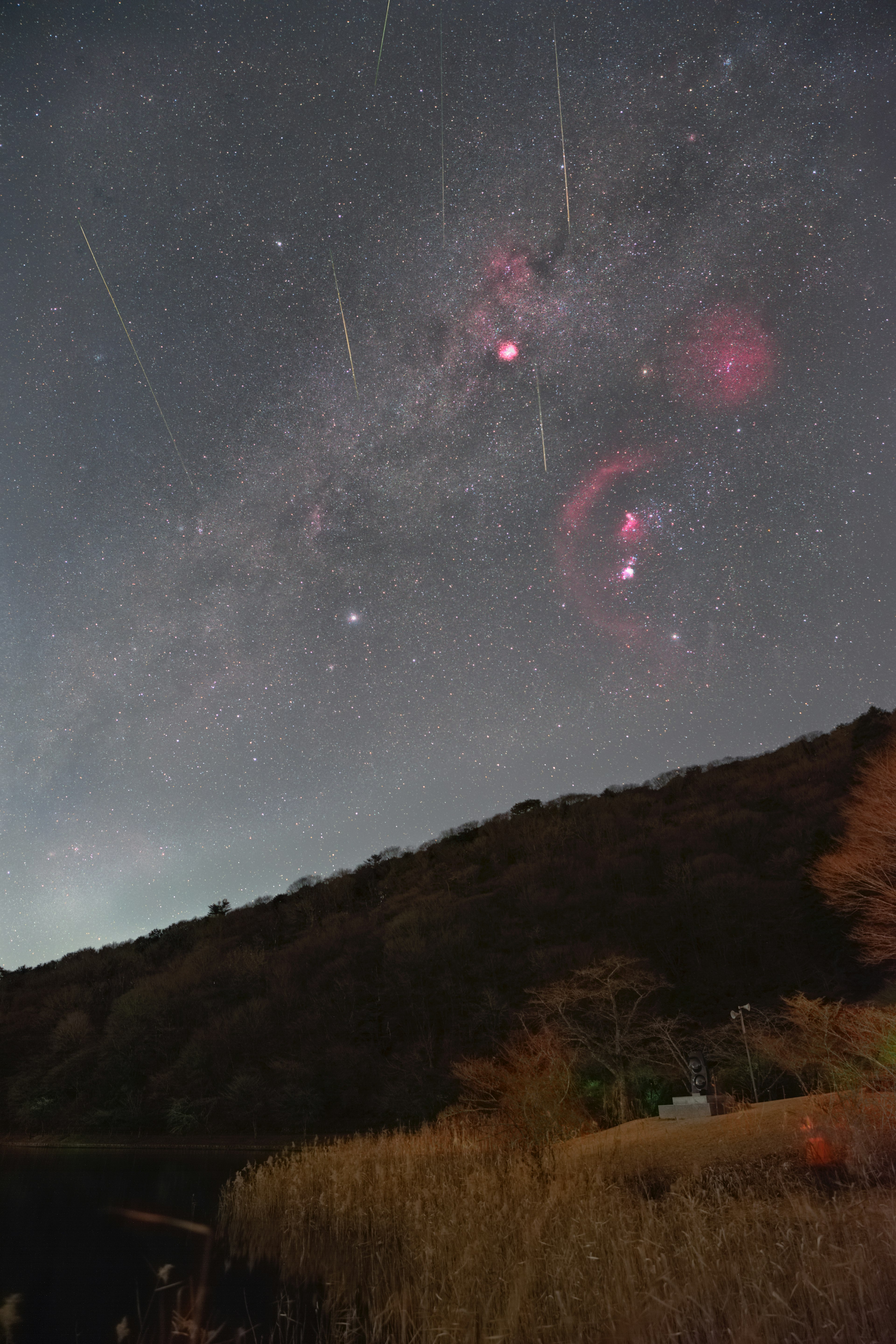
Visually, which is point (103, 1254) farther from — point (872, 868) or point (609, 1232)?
point (872, 868)

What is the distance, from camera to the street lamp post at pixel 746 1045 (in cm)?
3111

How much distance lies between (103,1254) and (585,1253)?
1630 cm

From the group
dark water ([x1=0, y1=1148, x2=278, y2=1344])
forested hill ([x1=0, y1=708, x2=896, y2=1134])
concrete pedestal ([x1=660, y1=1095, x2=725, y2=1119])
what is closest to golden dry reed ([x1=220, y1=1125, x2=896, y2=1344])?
dark water ([x1=0, y1=1148, x2=278, y2=1344])

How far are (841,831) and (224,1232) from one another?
59668mm

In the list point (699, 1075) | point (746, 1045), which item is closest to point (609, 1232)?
point (699, 1075)

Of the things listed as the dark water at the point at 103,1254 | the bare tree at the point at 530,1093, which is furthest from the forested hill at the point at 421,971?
the dark water at the point at 103,1254

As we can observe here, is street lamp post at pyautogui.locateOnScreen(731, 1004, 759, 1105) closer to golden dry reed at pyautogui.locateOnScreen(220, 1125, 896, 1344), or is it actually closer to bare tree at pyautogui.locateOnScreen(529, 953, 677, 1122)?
bare tree at pyautogui.locateOnScreen(529, 953, 677, 1122)

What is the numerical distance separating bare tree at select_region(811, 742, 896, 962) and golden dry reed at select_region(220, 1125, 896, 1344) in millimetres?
21145

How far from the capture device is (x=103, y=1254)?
20.9m

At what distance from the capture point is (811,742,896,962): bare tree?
115 ft

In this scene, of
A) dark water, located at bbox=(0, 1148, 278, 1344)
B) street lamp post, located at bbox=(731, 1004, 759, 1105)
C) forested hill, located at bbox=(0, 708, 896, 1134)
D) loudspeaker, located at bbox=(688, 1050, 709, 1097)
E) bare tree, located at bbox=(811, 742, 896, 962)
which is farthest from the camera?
forested hill, located at bbox=(0, 708, 896, 1134)

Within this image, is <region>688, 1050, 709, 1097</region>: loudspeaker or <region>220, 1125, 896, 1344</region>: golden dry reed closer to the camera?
<region>220, 1125, 896, 1344</region>: golden dry reed

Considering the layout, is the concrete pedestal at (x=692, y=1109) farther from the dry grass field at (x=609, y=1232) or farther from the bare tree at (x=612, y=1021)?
the bare tree at (x=612, y=1021)

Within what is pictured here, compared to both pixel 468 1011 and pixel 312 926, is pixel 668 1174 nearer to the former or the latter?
pixel 468 1011
